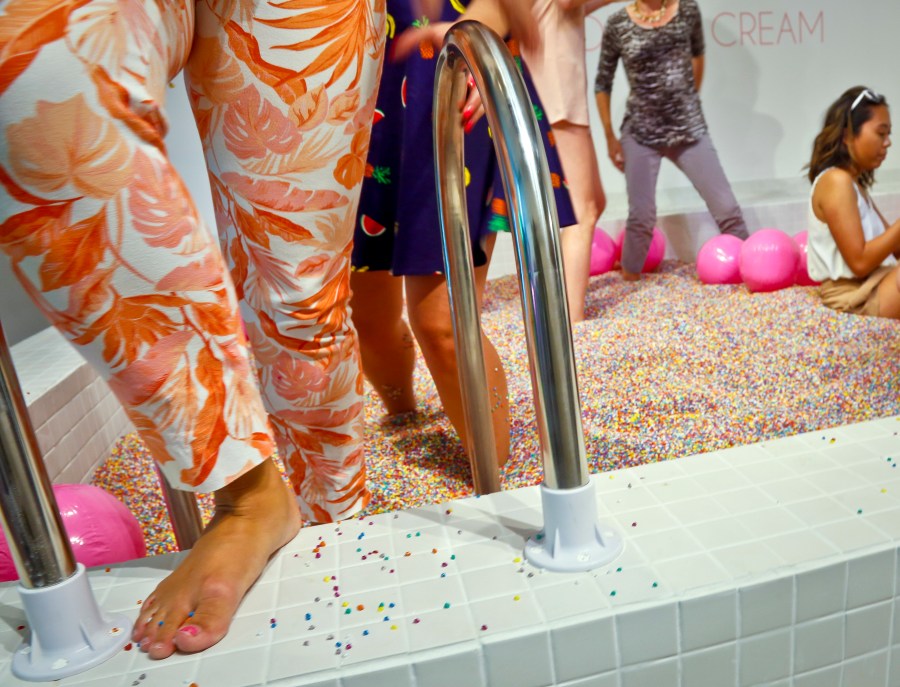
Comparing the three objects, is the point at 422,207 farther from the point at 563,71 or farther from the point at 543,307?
the point at 563,71

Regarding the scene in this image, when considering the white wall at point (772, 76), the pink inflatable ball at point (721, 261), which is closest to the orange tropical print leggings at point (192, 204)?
the pink inflatable ball at point (721, 261)

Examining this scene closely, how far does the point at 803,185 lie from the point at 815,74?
643 millimetres

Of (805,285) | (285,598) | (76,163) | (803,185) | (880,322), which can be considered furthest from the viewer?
(803,185)

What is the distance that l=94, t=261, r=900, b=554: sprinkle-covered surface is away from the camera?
4.58ft

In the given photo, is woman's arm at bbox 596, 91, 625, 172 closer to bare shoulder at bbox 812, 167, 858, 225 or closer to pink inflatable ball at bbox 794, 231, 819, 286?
pink inflatable ball at bbox 794, 231, 819, 286

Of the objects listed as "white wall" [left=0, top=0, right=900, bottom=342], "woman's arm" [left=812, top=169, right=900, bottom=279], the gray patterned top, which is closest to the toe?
"woman's arm" [left=812, top=169, right=900, bottom=279]

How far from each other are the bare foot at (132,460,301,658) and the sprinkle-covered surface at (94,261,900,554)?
0.56 metres

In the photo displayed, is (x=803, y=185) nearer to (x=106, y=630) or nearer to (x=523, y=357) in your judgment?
(x=523, y=357)

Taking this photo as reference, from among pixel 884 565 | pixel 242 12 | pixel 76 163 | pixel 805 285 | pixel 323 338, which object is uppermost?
pixel 242 12

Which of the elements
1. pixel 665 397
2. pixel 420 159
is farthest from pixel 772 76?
pixel 420 159

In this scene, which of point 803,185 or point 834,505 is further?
point 803,185

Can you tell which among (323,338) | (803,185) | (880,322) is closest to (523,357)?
(880,322)

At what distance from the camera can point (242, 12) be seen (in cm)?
69

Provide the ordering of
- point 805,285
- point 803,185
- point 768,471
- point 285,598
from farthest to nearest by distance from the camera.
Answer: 1. point 803,185
2. point 805,285
3. point 768,471
4. point 285,598
